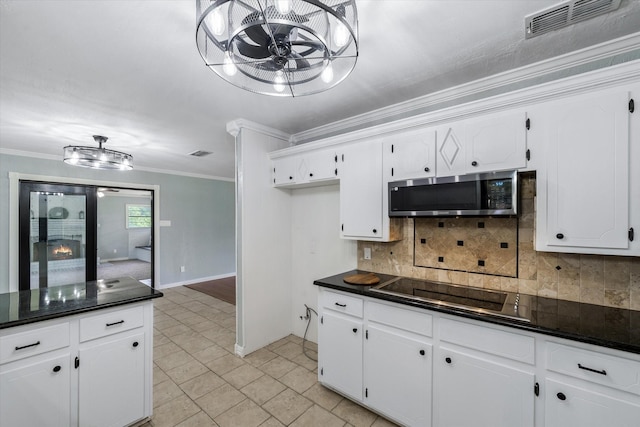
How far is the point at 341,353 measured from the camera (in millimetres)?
2230

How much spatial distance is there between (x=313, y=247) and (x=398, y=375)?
5.49 feet

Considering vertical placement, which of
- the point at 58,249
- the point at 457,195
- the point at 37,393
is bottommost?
the point at 37,393

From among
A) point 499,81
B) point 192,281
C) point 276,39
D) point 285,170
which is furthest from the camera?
point 192,281

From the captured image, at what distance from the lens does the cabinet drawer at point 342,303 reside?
2.12m

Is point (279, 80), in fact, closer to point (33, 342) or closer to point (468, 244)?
point (468, 244)

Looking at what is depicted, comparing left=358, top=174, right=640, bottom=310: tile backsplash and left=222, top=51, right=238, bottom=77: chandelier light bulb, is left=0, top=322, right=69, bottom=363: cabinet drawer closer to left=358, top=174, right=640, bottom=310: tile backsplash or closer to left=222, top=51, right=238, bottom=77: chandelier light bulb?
left=222, top=51, right=238, bottom=77: chandelier light bulb

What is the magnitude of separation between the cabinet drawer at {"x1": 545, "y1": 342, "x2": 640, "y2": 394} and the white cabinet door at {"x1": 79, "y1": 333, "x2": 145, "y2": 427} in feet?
8.36

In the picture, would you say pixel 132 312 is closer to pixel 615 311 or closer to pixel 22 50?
pixel 22 50

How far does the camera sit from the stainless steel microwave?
173 centimetres

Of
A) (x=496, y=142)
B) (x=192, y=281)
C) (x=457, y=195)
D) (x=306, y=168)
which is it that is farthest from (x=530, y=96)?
(x=192, y=281)

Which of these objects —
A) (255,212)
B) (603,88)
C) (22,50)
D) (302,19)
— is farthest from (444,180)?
(22,50)

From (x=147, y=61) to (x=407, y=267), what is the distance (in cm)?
260

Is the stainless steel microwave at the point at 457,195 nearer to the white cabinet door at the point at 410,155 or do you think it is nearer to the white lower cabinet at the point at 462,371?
the white cabinet door at the point at 410,155

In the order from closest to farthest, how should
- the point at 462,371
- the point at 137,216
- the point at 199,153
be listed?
the point at 462,371, the point at 199,153, the point at 137,216
